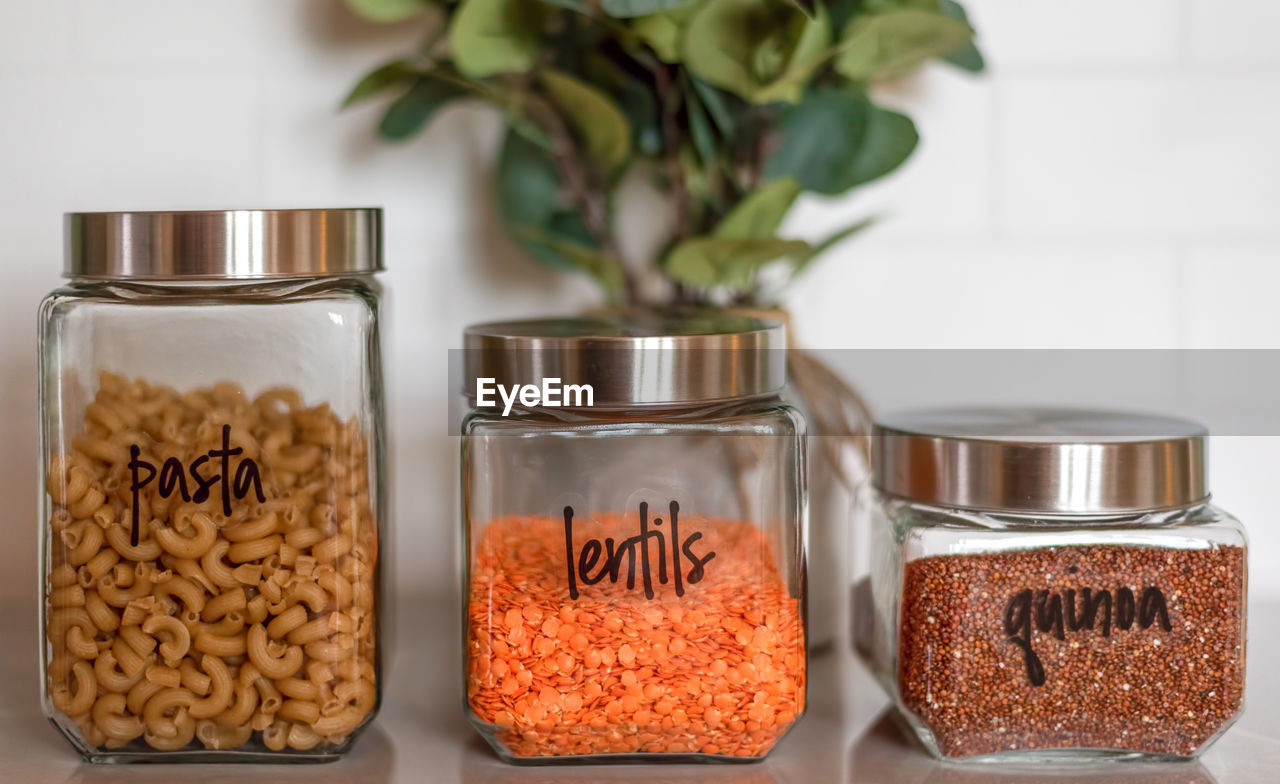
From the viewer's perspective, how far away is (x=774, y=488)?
64cm

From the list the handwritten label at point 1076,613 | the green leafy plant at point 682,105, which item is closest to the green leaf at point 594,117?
the green leafy plant at point 682,105

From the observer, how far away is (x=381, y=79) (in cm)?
81

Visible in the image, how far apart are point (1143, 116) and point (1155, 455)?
43cm

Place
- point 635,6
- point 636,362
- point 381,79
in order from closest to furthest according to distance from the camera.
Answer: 1. point 636,362
2. point 635,6
3. point 381,79

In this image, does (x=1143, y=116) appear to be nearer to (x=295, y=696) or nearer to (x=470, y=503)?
(x=470, y=503)

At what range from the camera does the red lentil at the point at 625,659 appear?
602 mm

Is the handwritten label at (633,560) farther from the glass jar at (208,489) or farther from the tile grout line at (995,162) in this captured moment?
the tile grout line at (995,162)

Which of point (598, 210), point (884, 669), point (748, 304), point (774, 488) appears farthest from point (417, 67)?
point (884, 669)

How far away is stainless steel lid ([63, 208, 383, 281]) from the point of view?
1.97ft

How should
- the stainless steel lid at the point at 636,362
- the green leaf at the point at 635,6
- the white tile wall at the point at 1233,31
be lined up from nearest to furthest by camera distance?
the stainless steel lid at the point at 636,362
the green leaf at the point at 635,6
the white tile wall at the point at 1233,31

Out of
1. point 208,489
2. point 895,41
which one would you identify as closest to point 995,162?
point 895,41

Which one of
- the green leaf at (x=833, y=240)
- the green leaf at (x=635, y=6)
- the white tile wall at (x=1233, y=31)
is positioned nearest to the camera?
the green leaf at (x=635, y=6)

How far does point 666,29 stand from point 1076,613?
437 millimetres

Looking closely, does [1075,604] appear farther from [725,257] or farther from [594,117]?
[594,117]
